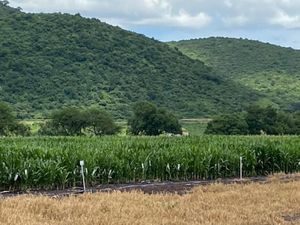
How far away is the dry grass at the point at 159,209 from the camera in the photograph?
28.4ft

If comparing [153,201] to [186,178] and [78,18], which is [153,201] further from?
[78,18]

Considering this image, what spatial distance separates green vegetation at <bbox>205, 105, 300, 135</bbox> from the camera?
52094mm

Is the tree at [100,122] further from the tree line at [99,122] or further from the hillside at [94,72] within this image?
the hillside at [94,72]

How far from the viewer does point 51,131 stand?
5325 cm

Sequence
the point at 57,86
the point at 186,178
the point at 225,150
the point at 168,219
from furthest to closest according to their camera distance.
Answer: the point at 57,86 < the point at 225,150 < the point at 186,178 < the point at 168,219

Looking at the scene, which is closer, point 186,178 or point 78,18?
point 186,178

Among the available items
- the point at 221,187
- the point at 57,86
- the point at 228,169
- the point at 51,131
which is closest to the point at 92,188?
the point at 221,187

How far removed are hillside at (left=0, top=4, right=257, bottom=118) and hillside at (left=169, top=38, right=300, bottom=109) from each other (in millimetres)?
6902

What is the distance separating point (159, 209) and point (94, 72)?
67.2m

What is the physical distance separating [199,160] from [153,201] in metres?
6.37

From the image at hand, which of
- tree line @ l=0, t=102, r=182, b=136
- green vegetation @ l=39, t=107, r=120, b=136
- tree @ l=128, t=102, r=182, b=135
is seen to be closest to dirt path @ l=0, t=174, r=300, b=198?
tree line @ l=0, t=102, r=182, b=136

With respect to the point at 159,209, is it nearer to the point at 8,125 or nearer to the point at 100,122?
the point at 100,122

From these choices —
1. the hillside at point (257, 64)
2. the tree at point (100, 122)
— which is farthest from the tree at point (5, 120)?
the hillside at point (257, 64)

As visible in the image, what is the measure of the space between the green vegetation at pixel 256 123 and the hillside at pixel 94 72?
63.0 feet
